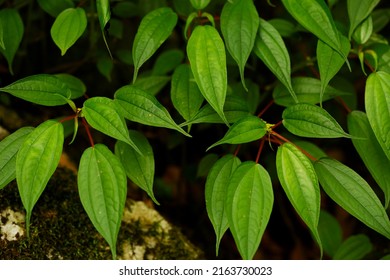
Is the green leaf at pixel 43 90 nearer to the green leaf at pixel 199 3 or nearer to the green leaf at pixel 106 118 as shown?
the green leaf at pixel 106 118

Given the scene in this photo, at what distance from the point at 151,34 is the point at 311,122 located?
1.08 feet

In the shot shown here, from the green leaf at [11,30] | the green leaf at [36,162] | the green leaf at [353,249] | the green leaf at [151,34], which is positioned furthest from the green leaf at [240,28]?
the green leaf at [353,249]

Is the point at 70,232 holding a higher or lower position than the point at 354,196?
lower

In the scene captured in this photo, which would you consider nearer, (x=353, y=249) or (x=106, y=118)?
(x=106, y=118)

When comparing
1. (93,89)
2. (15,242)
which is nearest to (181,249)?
(15,242)

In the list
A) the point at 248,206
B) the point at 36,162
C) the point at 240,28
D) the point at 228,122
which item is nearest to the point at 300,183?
the point at 248,206

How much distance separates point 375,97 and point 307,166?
18 centimetres

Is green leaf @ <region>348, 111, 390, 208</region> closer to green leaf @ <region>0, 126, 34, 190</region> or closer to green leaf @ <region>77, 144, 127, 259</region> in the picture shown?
green leaf @ <region>77, 144, 127, 259</region>

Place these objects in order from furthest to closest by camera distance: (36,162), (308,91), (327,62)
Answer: (308,91) → (327,62) → (36,162)

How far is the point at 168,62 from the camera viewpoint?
1266 millimetres

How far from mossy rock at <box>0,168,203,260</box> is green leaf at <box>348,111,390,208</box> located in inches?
19.9

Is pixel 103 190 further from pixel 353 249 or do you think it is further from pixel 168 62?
pixel 353 249

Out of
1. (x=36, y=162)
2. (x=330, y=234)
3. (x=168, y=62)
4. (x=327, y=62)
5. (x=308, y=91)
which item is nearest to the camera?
(x=36, y=162)

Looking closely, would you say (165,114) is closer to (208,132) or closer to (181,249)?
(181,249)
